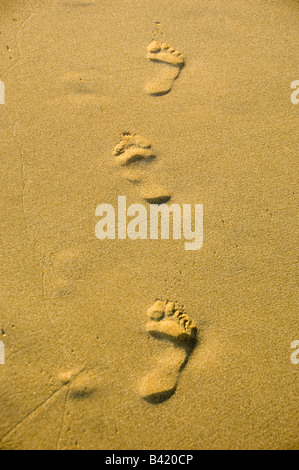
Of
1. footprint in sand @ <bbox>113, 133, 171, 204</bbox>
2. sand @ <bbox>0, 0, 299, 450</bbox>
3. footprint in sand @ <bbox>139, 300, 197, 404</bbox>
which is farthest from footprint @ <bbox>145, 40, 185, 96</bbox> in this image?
footprint in sand @ <bbox>139, 300, 197, 404</bbox>

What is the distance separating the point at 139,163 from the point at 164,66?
599 mm

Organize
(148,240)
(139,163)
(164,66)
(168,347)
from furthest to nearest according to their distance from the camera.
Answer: (164,66) → (139,163) → (148,240) → (168,347)

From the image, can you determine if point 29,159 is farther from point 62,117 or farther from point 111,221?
point 111,221

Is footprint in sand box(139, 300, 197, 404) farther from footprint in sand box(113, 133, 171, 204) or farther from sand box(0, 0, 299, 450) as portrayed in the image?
footprint in sand box(113, 133, 171, 204)

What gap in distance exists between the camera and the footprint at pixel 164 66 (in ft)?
6.19

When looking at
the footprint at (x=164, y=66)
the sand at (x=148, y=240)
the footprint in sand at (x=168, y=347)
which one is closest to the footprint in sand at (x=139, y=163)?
the sand at (x=148, y=240)

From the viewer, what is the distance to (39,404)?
1359 millimetres

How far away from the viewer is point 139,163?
1.73 m

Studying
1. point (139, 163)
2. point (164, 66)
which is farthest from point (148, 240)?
point (164, 66)

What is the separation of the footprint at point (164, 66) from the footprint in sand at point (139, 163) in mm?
303

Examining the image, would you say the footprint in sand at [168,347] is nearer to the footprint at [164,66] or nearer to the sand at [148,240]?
the sand at [148,240]

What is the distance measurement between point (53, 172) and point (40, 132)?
230mm

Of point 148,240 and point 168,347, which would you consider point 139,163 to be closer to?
point 148,240

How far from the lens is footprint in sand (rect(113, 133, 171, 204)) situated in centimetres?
167
